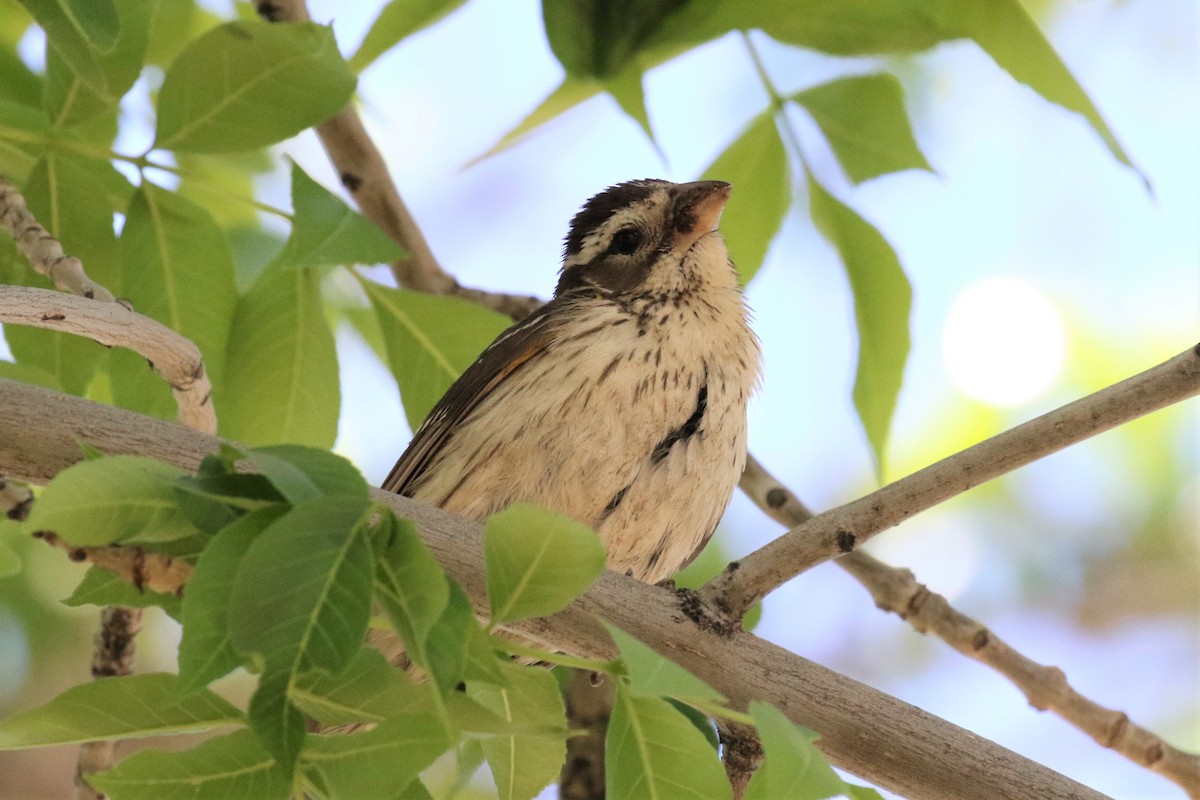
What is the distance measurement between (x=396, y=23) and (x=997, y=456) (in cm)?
180

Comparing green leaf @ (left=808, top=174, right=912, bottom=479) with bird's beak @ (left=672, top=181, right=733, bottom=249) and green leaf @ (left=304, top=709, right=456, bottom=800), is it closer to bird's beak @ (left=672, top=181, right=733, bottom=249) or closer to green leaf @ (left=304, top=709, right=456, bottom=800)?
bird's beak @ (left=672, top=181, right=733, bottom=249)

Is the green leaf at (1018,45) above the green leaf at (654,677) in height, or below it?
above

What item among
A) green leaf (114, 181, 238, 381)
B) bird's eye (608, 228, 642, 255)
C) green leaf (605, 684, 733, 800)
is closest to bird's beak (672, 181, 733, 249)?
bird's eye (608, 228, 642, 255)

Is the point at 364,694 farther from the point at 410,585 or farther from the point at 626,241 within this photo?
the point at 626,241

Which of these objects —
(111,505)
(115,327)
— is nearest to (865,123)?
(115,327)

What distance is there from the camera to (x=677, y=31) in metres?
2.97

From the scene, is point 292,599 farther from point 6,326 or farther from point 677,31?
point 677,31

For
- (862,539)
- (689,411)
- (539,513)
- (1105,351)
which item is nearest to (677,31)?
(689,411)

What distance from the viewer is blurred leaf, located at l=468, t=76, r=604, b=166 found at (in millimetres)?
3105

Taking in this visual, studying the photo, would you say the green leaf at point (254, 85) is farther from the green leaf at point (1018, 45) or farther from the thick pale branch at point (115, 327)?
the green leaf at point (1018, 45)

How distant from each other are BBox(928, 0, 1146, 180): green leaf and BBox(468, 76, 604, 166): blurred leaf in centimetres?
79

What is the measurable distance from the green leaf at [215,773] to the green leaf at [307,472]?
32 cm

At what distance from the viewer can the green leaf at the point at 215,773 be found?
1551mm

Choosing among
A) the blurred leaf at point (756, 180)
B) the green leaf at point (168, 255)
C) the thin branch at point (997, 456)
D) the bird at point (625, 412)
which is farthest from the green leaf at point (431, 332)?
the thin branch at point (997, 456)
